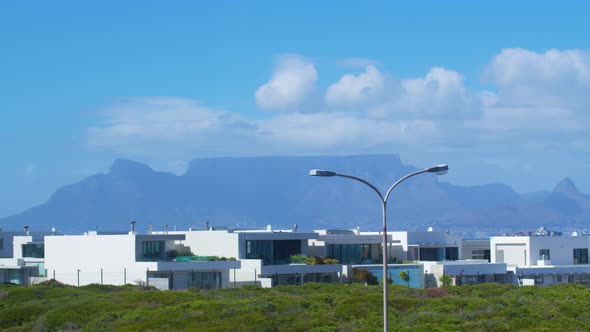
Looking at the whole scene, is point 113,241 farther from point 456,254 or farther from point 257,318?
point 456,254

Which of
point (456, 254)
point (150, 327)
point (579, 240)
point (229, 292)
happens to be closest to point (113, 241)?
point (229, 292)

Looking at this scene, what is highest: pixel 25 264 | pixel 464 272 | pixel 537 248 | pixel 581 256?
pixel 537 248

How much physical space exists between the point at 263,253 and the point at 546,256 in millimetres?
29361

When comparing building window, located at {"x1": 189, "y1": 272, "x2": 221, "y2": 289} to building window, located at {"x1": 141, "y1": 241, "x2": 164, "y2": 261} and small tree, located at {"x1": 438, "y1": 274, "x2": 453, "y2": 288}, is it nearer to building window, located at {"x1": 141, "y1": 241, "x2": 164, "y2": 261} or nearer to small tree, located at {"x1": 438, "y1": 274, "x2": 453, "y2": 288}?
building window, located at {"x1": 141, "y1": 241, "x2": 164, "y2": 261}

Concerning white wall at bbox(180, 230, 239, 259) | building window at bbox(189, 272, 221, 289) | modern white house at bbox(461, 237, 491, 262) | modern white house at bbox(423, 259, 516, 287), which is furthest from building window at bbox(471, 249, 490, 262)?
building window at bbox(189, 272, 221, 289)

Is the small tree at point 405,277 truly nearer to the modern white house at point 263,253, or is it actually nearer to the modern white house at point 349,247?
the modern white house at point 349,247

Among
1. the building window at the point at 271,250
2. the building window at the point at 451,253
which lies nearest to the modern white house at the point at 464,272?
the building window at the point at 451,253

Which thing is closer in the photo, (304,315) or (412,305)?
(304,315)

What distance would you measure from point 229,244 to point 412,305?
24562 mm

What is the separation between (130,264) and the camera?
70562 mm

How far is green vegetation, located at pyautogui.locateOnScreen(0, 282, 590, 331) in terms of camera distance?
153 feet

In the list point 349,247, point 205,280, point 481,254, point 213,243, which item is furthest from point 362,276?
point 481,254

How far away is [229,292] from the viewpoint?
6197 centimetres

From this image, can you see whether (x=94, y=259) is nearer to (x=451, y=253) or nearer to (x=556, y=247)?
(x=451, y=253)
